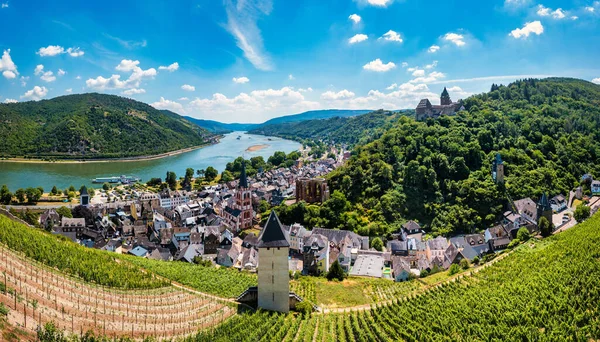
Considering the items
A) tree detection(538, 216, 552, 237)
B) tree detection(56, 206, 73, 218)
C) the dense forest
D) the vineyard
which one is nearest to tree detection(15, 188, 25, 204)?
tree detection(56, 206, 73, 218)

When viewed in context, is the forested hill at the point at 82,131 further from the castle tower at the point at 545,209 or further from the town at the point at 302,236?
the castle tower at the point at 545,209

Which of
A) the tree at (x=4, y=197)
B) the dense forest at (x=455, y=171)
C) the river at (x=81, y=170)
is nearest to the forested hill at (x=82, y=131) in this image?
the river at (x=81, y=170)

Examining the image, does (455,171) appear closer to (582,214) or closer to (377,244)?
(582,214)

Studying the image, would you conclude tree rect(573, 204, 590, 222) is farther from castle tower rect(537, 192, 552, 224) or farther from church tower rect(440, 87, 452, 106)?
church tower rect(440, 87, 452, 106)

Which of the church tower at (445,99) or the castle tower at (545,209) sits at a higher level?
the church tower at (445,99)

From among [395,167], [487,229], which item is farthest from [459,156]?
[487,229]
